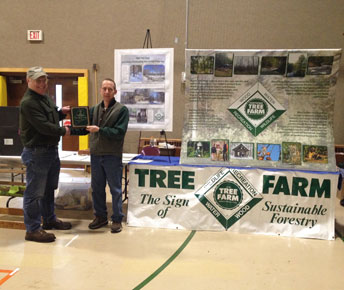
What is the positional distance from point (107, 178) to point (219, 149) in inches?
47.6

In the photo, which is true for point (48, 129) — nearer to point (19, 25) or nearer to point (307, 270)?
point (307, 270)

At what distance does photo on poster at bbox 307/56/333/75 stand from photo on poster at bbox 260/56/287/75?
0.80 ft

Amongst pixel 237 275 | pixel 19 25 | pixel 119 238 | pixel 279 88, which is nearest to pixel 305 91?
pixel 279 88

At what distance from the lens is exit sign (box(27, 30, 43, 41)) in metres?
6.15

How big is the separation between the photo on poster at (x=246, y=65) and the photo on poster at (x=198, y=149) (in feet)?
2.68

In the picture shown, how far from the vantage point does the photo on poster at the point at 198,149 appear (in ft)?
10.6

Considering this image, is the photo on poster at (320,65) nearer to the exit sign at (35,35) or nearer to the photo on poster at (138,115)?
the photo on poster at (138,115)

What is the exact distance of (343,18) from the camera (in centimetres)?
569

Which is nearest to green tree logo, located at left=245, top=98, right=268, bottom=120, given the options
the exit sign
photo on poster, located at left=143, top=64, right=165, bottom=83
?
photo on poster, located at left=143, top=64, right=165, bottom=83

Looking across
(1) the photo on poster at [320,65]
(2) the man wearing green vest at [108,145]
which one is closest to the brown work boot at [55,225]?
(2) the man wearing green vest at [108,145]

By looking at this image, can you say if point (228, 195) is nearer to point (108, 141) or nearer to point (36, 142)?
point (108, 141)

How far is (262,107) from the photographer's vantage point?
3.11 meters

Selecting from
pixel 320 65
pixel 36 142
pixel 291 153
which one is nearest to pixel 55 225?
pixel 36 142

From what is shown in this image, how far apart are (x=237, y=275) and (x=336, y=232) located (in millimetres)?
1573
